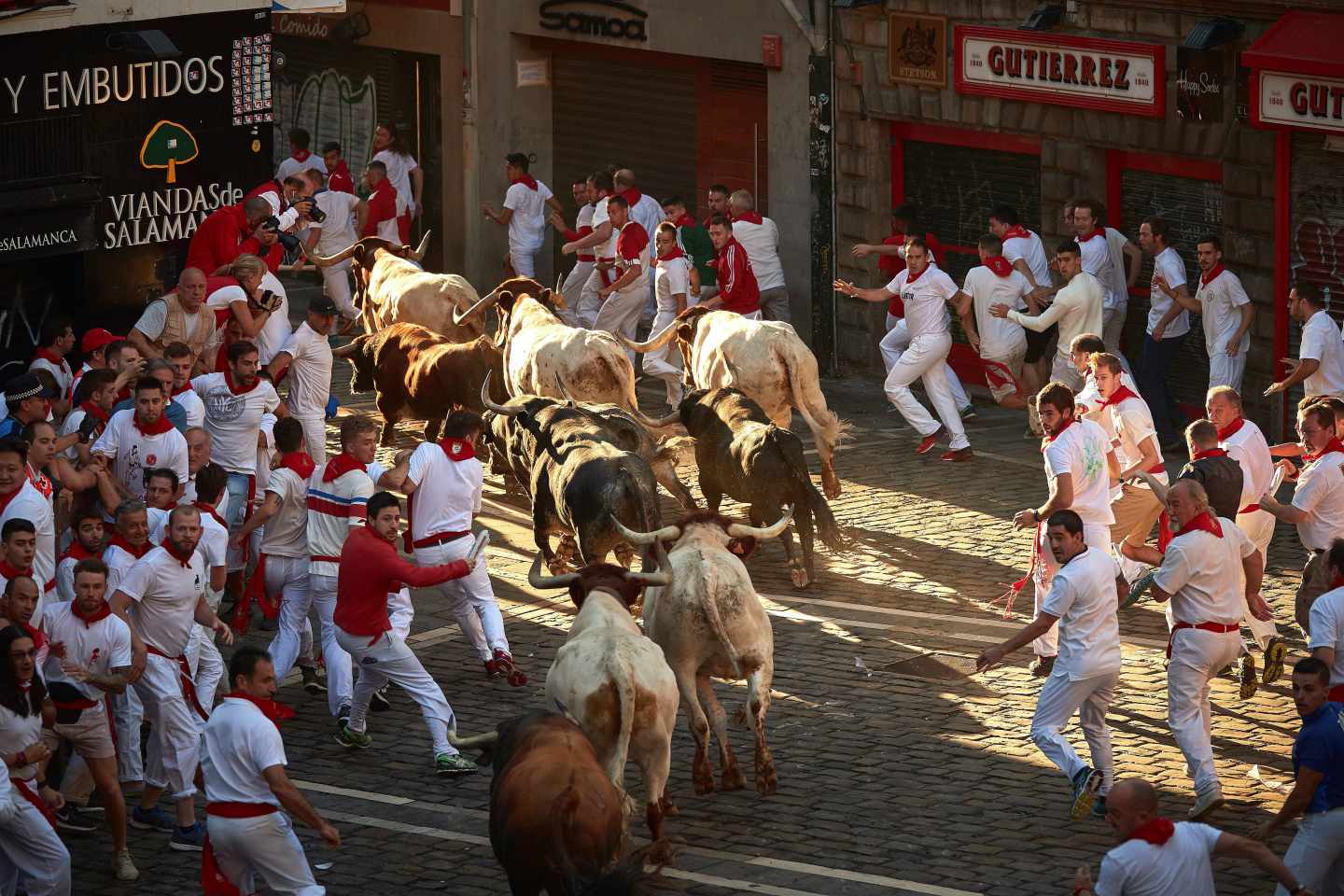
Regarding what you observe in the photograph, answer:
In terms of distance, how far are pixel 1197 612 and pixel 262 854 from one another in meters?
5.26

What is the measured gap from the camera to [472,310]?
19812 millimetres

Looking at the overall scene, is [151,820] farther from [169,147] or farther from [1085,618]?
[169,147]

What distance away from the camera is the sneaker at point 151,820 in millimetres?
11664

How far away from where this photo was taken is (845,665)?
14.0 meters

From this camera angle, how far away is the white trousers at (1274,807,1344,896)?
955 cm

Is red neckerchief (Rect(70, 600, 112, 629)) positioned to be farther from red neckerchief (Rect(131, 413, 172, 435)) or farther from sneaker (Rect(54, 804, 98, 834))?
red neckerchief (Rect(131, 413, 172, 435))

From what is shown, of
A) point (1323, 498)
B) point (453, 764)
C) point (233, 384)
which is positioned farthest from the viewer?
point (233, 384)

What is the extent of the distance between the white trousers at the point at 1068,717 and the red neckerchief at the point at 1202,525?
93 centimetres

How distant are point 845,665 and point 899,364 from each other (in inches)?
229

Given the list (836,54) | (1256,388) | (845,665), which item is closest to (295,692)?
(845,665)

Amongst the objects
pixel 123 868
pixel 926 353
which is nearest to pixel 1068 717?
pixel 123 868

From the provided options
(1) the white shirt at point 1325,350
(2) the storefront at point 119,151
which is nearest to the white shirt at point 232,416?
(2) the storefront at point 119,151

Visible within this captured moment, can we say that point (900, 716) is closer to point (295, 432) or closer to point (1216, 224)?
point (295, 432)

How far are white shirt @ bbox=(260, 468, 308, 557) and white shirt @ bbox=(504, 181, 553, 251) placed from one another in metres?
12.0
